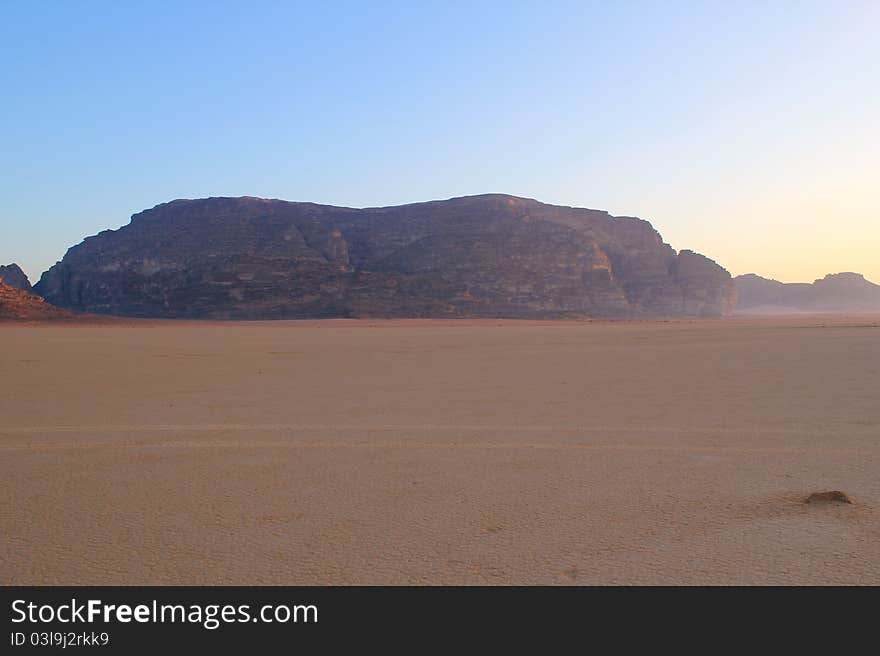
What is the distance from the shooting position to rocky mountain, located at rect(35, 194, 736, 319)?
91.9 metres

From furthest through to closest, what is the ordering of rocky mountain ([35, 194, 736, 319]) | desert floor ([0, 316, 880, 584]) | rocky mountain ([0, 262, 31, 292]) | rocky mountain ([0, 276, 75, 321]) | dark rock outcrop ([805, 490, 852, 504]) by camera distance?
1. rocky mountain ([0, 262, 31, 292])
2. rocky mountain ([35, 194, 736, 319])
3. rocky mountain ([0, 276, 75, 321])
4. dark rock outcrop ([805, 490, 852, 504])
5. desert floor ([0, 316, 880, 584])

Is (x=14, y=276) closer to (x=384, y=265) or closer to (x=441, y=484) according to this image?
(x=384, y=265)

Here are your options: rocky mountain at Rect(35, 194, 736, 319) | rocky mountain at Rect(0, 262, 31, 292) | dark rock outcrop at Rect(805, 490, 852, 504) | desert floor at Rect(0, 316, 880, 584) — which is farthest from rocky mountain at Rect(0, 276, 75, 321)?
rocky mountain at Rect(0, 262, 31, 292)

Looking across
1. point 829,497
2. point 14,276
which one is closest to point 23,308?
point 829,497

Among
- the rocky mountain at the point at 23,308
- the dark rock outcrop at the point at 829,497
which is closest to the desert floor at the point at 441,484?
the dark rock outcrop at the point at 829,497

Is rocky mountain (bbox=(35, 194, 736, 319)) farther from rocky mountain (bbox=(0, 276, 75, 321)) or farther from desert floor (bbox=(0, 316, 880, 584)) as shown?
desert floor (bbox=(0, 316, 880, 584))

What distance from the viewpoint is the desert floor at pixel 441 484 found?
3303 millimetres

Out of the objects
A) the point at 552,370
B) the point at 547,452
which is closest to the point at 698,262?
the point at 552,370

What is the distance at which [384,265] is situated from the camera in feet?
381

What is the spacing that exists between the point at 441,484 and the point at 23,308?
199 feet

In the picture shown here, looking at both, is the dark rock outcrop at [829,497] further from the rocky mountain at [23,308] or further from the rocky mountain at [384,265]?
the rocky mountain at [384,265]

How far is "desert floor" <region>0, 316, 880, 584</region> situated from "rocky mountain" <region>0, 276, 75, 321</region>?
163 ft
